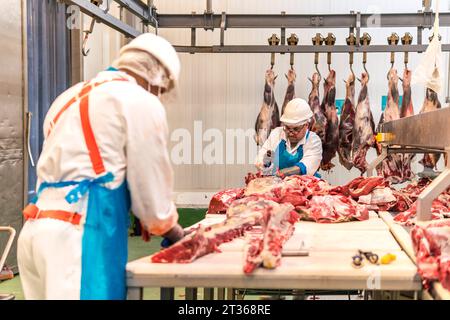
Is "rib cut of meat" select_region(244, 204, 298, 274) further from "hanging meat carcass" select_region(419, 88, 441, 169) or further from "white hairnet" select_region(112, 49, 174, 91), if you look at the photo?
"hanging meat carcass" select_region(419, 88, 441, 169)

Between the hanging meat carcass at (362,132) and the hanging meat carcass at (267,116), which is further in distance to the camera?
the hanging meat carcass at (267,116)

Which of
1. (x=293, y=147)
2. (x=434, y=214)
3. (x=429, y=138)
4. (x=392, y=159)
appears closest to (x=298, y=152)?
(x=293, y=147)

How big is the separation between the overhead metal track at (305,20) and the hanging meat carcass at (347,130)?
2.34 ft

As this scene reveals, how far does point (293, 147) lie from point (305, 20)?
4.85 ft

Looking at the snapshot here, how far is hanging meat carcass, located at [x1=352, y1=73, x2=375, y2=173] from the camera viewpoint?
6.68 meters

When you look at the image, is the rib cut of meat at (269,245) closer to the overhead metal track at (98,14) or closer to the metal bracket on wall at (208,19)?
the overhead metal track at (98,14)

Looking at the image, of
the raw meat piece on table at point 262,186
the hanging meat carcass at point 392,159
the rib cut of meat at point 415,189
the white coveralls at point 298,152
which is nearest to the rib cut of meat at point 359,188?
the rib cut of meat at point 415,189

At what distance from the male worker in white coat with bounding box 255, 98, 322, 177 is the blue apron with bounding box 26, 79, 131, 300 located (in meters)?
3.79

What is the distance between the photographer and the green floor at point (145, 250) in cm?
480

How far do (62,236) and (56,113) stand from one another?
53 cm

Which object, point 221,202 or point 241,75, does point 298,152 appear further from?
point 241,75

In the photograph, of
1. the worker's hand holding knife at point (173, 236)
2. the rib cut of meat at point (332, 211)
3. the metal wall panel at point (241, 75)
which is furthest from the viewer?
the metal wall panel at point (241, 75)

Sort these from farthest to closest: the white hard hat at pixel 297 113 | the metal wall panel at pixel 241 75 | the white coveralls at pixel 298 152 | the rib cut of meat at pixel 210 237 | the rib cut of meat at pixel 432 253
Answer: the metal wall panel at pixel 241 75 < the white coveralls at pixel 298 152 < the white hard hat at pixel 297 113 < the rib cut of meat at pixel 210 237 < the rib cut of meat at pixel 432 253

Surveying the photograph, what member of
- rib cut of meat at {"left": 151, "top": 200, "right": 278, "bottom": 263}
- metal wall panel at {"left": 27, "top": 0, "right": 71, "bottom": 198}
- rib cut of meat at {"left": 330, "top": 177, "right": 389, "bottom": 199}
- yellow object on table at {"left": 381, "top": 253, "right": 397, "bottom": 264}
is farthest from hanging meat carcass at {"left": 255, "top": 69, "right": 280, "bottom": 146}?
yellow object on table at {"left": 381, "top": 253, "right": 397, "bottom": 264}
